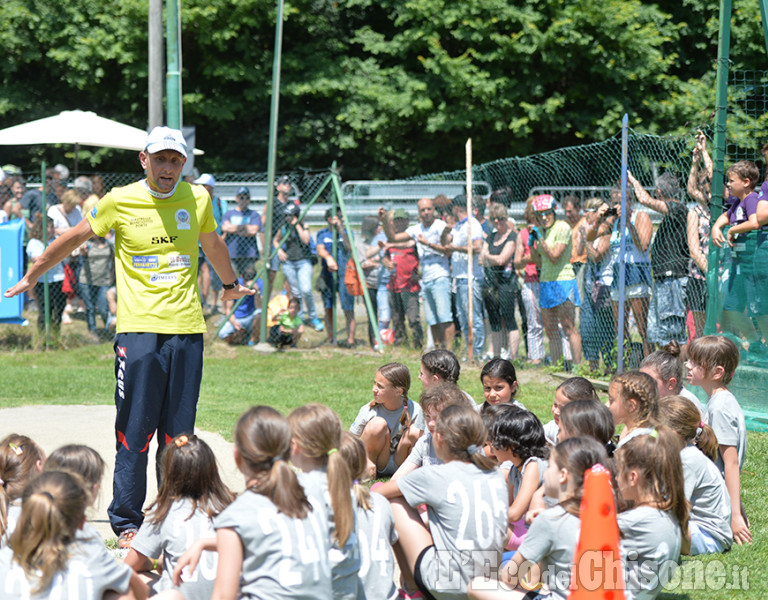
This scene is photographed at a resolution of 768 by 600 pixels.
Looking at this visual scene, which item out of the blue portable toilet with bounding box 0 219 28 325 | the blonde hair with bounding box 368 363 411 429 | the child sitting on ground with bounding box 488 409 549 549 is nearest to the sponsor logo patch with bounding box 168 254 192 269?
the blonde hair with bounding box 368 363 411 429

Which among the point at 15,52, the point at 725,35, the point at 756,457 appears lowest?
the point at 756,457

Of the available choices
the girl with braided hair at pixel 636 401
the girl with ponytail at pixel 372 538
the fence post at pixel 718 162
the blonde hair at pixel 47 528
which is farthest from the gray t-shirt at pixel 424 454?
the fence post at pixel 718 162

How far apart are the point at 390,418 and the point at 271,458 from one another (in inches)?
108

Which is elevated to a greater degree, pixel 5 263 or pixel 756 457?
pixel 5 263

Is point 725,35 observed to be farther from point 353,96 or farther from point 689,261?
point 353,96

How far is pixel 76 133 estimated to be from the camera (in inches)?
555

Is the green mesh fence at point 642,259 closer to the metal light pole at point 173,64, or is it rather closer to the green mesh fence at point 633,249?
the green mesh fence at point 633,249

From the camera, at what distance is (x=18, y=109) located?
24547mm

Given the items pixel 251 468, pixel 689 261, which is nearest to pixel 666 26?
pixel 689 261

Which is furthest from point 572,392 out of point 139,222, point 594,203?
point 594,203

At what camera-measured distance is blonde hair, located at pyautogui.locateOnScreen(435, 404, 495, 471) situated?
4090mm

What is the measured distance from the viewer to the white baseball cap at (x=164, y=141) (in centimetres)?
500

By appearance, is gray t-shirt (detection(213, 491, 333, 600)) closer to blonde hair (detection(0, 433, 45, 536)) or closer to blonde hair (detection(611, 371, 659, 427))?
blonde hair (detection(0, 433, 45, 536))

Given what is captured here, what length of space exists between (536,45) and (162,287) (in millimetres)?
18658
